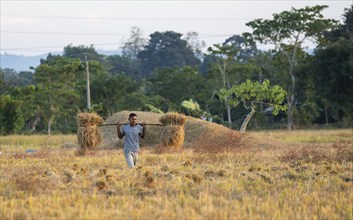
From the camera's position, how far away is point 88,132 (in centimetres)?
1558

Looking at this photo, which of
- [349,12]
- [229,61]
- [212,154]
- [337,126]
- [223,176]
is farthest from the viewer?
[229,61]

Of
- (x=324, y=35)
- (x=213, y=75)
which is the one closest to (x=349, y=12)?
(x=324, y=35)

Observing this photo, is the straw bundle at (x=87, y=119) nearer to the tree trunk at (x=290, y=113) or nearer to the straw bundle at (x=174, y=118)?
the straw bundle at (x=174, y=118)

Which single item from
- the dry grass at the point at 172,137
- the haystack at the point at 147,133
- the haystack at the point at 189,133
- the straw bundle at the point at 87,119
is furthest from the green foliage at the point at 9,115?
the dry grass at the point at 172,137

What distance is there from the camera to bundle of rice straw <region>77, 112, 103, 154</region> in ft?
51.0

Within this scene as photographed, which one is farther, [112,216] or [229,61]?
[229,61]

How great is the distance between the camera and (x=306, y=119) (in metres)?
39.7

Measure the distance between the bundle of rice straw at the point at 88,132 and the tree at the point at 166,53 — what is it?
67109 millimetres

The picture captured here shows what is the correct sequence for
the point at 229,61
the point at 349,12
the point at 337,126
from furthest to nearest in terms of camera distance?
1. the point at 229,61
2. the point at 337,126
3. the point at 349,12

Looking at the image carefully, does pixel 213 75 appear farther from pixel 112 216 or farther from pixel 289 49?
pixel 112 216

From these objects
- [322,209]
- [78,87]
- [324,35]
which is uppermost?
[324,35]

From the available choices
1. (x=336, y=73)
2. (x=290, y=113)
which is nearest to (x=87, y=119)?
(x=336, y=73)

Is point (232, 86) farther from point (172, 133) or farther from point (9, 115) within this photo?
point (172, 133)

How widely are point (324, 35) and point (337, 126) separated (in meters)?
6.63
